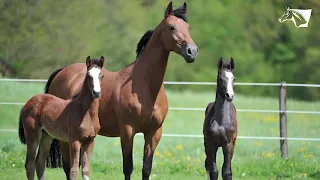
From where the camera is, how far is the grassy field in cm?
1041

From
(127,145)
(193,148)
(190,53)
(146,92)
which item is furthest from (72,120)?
(193,148)

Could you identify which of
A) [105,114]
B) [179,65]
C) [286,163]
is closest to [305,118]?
[179,65]

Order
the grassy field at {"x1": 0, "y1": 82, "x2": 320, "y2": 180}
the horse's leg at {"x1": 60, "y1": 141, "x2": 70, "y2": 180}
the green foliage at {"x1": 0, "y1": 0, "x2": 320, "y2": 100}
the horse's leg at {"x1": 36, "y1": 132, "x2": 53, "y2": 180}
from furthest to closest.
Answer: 1. the green foliage at {"x1": 0, "y1": 0, "x2": 320, "y2": 100}
2. the grassy field at {"x1": 0, "y1": 82, "x2": 320, "y2": 180}
3. the horse's leg at {"x1": 60, "y1": 141, "x2": 70, "y2": 180}
4. the horse's leg at {"x1": 36, "y1": 132, "x2": 53, "y2": 180}

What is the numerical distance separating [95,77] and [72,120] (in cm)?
60

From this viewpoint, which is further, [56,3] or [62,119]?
[56,3]

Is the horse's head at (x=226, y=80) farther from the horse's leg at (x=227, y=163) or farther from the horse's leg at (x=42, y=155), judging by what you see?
the horse's leg at (x=42, y=155)

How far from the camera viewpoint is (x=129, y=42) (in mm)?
17719

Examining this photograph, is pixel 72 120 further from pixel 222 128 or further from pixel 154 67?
pixel 222 128

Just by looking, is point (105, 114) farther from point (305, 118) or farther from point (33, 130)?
Result: point (305, 118)

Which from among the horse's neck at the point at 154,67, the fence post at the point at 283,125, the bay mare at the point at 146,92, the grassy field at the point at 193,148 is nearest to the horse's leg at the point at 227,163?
the bay mare at the point at 146,92

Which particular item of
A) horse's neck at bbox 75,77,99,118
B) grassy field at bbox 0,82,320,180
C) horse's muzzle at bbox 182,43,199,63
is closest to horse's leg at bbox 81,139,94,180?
horse's neck at bbox 75,77,99,118

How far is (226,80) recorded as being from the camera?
24.8 ft

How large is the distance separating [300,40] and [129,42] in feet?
14.9

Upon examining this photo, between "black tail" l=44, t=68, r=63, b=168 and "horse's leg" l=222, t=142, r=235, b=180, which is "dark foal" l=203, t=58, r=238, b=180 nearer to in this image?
"horse's leg" l=222, t=142, r=235, b=180
